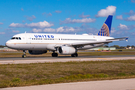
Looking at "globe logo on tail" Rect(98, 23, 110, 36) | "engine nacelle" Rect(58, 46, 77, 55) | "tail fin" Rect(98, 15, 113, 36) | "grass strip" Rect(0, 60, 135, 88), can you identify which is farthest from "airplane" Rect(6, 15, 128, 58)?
"grass strip" Rect(0, 60, 135, 88)

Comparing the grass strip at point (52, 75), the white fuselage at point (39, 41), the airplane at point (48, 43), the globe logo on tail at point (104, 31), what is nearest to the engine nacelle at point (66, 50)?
the airplane at point (48, 43)

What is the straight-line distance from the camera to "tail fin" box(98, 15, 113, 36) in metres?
44.1

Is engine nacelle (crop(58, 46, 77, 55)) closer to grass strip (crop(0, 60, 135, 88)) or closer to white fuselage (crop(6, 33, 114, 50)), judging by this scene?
white fuselage (crop(6, 33, 114, 50))

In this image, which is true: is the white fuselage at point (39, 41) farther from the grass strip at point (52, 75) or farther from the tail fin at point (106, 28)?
the grass strip at point (52, 75)

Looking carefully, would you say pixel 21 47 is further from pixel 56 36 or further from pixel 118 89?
pixel 118 89

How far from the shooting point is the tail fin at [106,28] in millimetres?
44094

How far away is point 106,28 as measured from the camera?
4450 cm

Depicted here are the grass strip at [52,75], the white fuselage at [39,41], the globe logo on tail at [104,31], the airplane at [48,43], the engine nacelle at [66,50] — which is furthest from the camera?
the globe logo on tail at [104,31]

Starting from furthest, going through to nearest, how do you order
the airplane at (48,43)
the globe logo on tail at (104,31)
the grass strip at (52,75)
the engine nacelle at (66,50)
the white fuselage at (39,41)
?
the globe logo on tail at (104,31) < the engine nacelle at (66,50) < the airplane at (48,43) < the white fuselage at (39,41) < the grass strip at (52,75)

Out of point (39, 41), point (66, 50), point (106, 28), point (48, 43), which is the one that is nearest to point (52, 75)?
point (66, 50)

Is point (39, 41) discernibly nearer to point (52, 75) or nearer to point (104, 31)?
point (104, 31)

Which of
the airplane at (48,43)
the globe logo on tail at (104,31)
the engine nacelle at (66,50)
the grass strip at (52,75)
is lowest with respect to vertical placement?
the grass strip at (52,75)

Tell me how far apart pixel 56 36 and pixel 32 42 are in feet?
17.6

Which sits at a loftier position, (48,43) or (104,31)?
(104,31)
